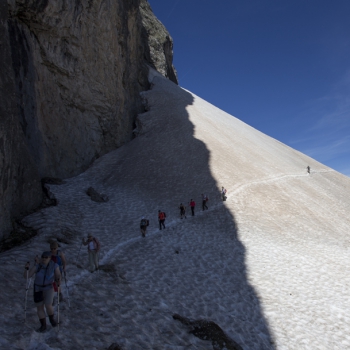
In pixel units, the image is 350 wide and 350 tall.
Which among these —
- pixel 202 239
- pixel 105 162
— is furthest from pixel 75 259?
pixel 105 162

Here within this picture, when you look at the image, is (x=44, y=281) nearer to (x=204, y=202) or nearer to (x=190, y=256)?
(x=190, y=256)

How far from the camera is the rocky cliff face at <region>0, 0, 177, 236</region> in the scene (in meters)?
14.9

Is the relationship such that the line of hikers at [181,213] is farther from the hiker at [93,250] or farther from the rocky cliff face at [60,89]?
the rocky cliff face at [60,89]

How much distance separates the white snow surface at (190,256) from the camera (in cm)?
933

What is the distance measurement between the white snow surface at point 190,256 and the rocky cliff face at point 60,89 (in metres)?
2.03

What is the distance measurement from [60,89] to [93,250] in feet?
59.5

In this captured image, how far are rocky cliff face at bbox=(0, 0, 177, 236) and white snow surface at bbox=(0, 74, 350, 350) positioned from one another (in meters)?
2.03

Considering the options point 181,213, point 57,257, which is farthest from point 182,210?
point 57,257

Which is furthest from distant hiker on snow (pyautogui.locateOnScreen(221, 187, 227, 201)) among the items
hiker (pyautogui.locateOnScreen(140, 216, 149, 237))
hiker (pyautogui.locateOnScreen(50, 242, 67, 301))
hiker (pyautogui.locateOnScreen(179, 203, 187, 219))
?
hiker (pyautogui.locateOnScreen(50, 242, 67, 301))

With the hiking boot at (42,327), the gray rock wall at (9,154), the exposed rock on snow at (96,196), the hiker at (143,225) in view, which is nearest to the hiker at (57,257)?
the hiking boot at (42,327)

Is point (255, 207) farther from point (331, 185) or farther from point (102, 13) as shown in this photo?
point (102, 13)

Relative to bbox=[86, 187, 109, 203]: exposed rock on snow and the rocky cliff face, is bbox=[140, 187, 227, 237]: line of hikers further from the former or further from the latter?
the rocky cliff face

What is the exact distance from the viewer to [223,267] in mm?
15516

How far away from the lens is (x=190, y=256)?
16.2m
